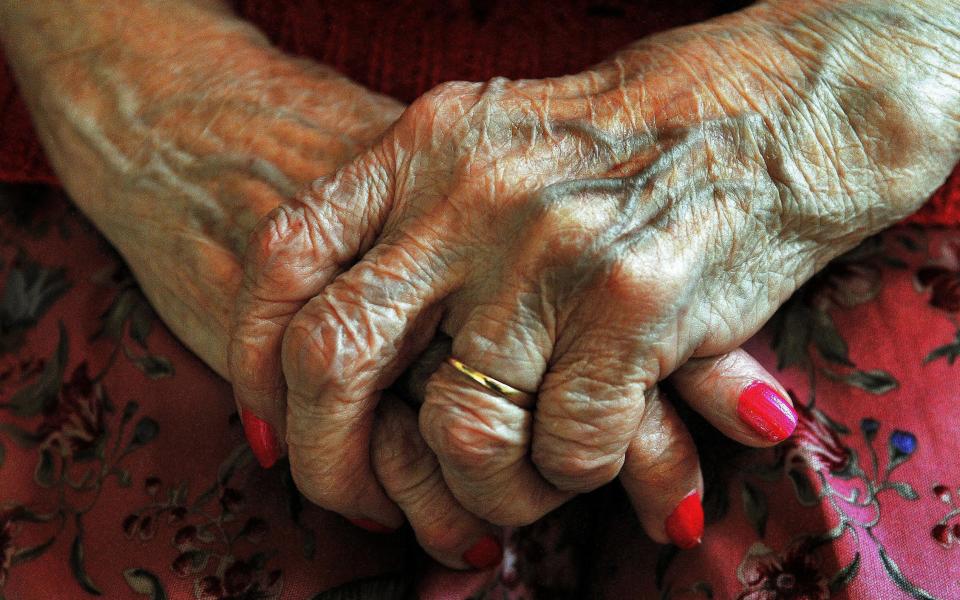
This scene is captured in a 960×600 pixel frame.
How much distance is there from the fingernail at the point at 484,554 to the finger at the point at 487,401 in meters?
0.11

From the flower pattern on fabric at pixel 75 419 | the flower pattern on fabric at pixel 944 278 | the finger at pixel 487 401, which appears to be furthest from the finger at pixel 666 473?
the flower pattern on fabric at pixel 75 419

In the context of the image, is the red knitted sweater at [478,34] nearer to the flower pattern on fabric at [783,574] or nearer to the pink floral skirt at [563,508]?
the pink floral skirt at [563,508]

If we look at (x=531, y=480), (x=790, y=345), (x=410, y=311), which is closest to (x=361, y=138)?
(x=410, y=311)

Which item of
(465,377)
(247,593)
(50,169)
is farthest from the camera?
(50,169)

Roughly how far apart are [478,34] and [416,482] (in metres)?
0.54

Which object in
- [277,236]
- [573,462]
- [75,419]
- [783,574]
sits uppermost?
[277,236]

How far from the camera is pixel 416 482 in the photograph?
79cm

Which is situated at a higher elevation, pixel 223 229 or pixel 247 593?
pixel 223 229

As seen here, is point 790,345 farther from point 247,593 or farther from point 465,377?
point 247,593

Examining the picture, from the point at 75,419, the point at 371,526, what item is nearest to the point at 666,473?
the point at 371,526

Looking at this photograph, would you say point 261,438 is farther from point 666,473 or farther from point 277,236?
point 666,473

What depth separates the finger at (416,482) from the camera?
79 centimetres

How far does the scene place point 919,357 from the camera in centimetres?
88

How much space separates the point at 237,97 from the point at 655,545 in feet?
2.30
